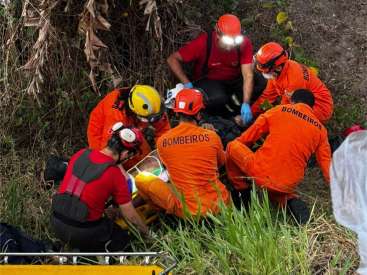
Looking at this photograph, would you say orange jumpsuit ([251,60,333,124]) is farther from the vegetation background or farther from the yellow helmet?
the yellow helmet

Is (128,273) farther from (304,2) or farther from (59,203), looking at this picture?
(304,2)

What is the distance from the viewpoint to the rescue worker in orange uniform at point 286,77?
5.95 m

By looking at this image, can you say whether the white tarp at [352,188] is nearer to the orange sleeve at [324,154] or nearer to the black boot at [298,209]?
the orange sleeve at [324,154]

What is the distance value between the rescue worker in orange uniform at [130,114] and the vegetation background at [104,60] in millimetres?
341

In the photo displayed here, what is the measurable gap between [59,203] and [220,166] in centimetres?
153

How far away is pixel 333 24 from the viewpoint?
7.75 meters

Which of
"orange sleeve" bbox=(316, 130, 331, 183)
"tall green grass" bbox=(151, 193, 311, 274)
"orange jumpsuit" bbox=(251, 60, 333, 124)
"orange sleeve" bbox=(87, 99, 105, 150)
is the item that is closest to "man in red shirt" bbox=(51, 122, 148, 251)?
"tall green grass" bbox=(151, 193, 311, 274)

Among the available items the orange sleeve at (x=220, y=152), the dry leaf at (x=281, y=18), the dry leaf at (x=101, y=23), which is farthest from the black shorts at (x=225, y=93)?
the dry leaf at (x=101, y=23)

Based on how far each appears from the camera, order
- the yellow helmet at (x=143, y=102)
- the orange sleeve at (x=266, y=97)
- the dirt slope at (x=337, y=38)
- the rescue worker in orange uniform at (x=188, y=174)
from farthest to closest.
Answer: the dirt slope at (x=337, y=38) → the orange sleeve at (x=266, y=97) → the yellow helmet at (x=143, y=102) → the rescue worker in orange uniform at (x=188, y=174)

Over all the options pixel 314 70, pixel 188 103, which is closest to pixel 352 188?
pixel 188 103

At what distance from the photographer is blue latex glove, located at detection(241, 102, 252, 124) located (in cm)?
643

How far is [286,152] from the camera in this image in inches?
206

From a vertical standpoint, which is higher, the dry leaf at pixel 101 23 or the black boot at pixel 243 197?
the dry leaf at pixel 101 23

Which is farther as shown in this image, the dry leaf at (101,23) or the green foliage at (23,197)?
the dry leaf at (101,23)
